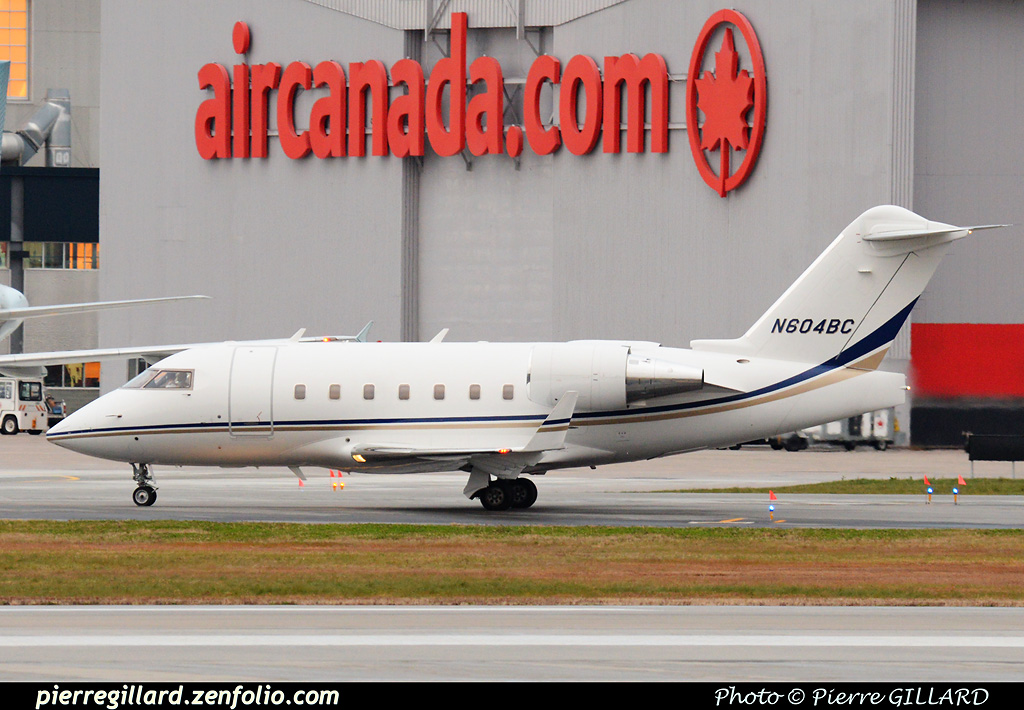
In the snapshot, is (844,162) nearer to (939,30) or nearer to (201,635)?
(939,30)

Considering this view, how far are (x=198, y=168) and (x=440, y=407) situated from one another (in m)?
37.5

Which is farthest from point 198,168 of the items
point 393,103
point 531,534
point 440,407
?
point 531,534

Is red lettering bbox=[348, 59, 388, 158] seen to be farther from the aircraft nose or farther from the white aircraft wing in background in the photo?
the aircraft nose

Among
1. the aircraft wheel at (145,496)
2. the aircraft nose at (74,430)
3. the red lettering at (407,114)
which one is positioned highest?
the red lettering at (407,114)

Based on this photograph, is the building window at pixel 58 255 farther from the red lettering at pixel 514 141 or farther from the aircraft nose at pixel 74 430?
the aircraft nose at pixel 74 430

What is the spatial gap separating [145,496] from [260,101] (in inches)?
1340

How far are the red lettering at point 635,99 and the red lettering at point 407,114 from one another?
7.68 m

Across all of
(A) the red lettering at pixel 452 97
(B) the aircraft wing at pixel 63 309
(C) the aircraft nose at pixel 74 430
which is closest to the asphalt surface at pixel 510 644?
(C) the aircraft nose at pixel 74 430

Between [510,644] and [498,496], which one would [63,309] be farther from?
[510,644]

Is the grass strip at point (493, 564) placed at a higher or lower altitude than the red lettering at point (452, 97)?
lower

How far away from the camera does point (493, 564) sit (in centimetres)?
1923

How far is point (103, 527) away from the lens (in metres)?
23.7

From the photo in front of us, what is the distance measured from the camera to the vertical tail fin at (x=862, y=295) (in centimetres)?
2678

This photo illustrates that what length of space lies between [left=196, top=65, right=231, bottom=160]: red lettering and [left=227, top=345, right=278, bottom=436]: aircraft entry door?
112 ft
